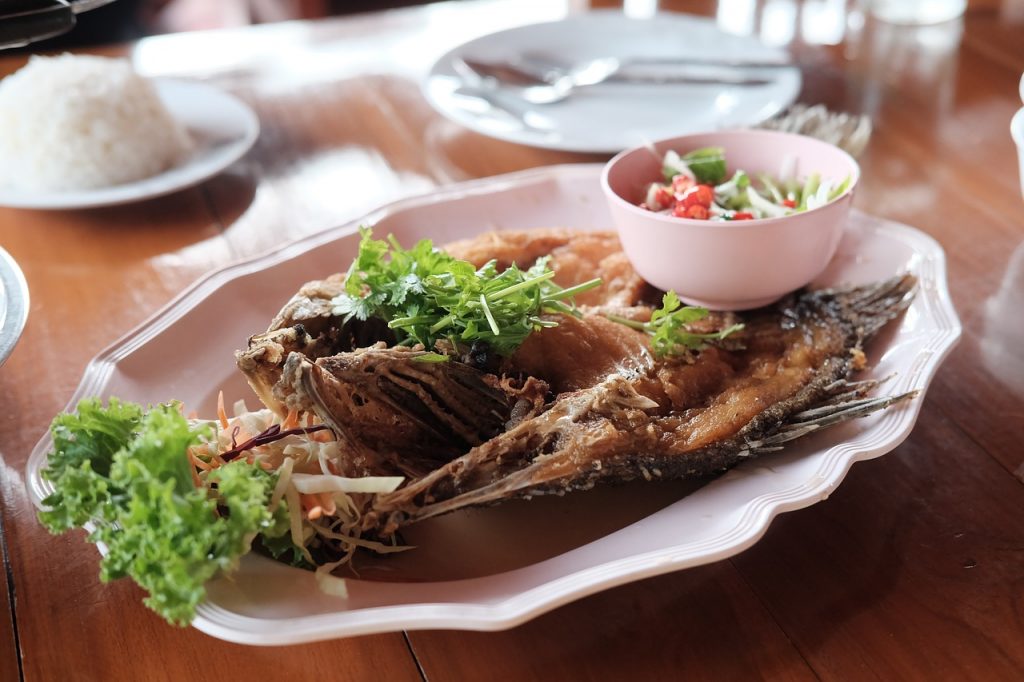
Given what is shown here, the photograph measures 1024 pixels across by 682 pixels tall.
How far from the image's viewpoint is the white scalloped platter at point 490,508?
1.11 m

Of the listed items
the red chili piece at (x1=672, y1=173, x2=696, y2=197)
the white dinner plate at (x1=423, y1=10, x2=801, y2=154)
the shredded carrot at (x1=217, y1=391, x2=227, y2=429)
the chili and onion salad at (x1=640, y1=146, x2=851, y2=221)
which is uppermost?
the red chili piece at (x1=672, y1=173, x2=696, y2=197)

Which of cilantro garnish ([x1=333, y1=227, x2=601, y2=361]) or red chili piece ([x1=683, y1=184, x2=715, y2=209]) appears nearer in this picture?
cilantro garnish ([x1=333, y1=227, x2=601, y2=361])

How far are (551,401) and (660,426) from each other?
0.18 meters

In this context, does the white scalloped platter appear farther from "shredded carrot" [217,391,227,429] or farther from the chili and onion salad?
the chili and onion salad

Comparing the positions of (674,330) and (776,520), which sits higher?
(674,330)

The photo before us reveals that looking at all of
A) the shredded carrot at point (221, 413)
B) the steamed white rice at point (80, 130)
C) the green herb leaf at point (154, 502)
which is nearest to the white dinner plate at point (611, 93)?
the steamed white rice at point (80, 130)

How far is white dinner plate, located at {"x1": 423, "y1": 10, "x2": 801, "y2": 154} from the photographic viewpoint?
253 cm

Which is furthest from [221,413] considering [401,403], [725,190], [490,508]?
[725,190]

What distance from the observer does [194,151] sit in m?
2.50

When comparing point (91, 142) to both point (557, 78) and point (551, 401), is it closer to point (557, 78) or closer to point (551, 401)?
point (557, 78)

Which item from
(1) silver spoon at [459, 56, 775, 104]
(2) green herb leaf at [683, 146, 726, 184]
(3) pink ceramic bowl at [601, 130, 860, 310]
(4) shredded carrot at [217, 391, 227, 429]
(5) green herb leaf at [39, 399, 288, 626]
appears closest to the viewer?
(5) green herb leaf at [39, 399, 288, 626]

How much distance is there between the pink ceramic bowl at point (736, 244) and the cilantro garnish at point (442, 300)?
263 mm

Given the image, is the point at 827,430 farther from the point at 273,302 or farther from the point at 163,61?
the point at 163,61

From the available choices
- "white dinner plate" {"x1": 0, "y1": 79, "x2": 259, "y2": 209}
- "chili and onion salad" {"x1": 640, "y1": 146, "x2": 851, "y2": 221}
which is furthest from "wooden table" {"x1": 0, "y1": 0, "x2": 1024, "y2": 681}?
"chili and onion salad" {"x1": 640, "y1": 146, "x2": 851, "y2": 221}
